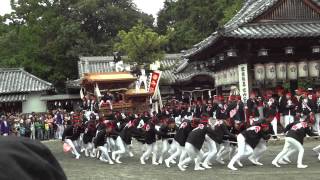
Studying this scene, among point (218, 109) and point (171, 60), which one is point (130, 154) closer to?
point (218, 109)

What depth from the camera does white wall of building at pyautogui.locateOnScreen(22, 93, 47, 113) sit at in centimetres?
3669

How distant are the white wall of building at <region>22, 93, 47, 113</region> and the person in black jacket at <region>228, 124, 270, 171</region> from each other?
82.5 ft

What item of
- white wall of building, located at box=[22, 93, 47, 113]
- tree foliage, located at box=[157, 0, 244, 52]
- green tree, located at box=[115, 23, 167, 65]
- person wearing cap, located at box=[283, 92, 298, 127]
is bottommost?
person wearing cap, located at box=[283, 92, 298, 127]

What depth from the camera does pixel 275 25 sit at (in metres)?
22.0

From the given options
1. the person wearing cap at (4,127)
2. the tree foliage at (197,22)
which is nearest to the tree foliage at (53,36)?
the tree foliage at (197,22)

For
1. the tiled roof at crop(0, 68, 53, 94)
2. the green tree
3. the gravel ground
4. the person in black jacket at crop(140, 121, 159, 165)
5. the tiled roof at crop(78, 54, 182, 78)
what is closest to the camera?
the gravel ground

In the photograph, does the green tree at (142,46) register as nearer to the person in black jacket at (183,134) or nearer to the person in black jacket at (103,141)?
the person in black jacket at (103,141)

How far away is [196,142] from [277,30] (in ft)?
29.5

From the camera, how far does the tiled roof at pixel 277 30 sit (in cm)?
2041

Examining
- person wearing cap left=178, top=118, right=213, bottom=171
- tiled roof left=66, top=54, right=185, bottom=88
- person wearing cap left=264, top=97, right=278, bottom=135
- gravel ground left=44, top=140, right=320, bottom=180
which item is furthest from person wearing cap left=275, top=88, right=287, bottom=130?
tiled roof left=66, top=54, right=185, bottom=88

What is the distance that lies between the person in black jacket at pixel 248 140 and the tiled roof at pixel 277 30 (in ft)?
21.8

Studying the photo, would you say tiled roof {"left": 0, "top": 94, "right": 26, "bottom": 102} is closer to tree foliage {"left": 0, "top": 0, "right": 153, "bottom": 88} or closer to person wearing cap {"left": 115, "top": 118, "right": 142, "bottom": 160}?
tree foliage {"left": 0, "top": 0, "right": 153, "bottom": 88}

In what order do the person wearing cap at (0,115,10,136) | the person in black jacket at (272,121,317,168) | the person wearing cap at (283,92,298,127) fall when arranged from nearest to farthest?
the person in black jacket at (272,121,317,168) < the person wearing cap at (283,92,298,127) < the person wearing cap at (0,115,10,136)

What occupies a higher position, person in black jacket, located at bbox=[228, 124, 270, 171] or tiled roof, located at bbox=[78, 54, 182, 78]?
tiled roof, located at bbox=[78, 54, 182, 78]
